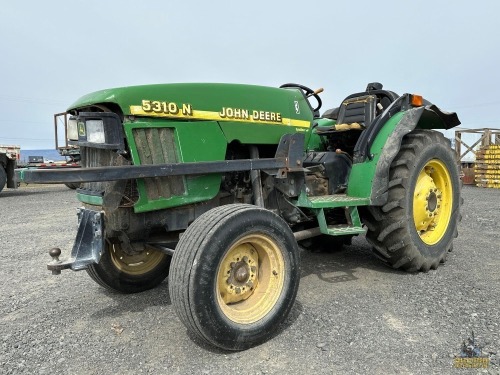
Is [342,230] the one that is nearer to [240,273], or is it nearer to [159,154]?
[240,273]

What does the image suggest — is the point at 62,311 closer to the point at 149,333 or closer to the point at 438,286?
the point at 149,333

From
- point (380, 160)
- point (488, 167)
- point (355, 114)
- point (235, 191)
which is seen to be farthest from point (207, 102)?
point (488, 167)

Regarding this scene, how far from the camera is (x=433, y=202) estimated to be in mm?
4395

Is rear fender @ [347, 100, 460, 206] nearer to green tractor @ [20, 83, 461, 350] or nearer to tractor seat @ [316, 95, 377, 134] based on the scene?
green tractor @ [20, 83, 461, 350]

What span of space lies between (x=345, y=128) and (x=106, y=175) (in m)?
2.57

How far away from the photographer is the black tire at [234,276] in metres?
2.51

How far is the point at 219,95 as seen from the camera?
10.7ft

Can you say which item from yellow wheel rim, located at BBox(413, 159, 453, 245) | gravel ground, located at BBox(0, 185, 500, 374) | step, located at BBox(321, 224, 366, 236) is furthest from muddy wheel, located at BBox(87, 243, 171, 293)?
yellow wheel rim, located at BBox(413, 159, 453, 245)

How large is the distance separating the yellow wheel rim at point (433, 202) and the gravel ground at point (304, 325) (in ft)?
1.38

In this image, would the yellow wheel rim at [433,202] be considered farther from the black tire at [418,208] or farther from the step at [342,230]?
the step at [342,230]

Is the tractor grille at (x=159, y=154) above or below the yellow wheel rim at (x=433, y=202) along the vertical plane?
above

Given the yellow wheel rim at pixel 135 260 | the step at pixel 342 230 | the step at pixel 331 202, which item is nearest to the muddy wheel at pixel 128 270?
the yellow wheel rim at pixel 135 260

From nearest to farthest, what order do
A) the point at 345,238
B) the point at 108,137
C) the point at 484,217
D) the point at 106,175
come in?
the point at 106,175 → the point at 108,137 → the point at 345,238 → the point at 484,217

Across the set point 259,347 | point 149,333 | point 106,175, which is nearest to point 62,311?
point 149,333
